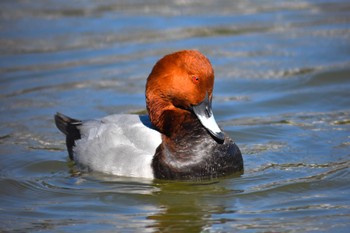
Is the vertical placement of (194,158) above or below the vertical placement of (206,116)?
below

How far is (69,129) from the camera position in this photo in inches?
345

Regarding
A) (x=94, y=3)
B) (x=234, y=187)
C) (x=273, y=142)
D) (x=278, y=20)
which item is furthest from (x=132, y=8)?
(x=234, y=187)

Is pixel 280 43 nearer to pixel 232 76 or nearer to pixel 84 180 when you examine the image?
pixel 232 76

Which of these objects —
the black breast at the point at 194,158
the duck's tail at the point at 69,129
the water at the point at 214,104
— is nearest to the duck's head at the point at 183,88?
the black breast at the point at 194,158

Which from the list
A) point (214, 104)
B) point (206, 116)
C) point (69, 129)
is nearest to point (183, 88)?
point (206, 116)

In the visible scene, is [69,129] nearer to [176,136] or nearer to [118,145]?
[118,145]

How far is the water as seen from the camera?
271 inches

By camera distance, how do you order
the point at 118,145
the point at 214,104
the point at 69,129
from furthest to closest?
the point at 214,104 < the point at 69,129 < the point at 118,145

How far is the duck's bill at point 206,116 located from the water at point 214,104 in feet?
1.66

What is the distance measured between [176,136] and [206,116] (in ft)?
1.35

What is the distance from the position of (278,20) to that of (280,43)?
152 cm

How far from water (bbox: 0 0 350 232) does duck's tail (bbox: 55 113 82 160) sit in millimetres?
223

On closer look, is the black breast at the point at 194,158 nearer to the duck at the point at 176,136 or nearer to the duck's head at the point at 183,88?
the duck at the point at 176,136

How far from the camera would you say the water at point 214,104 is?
687 cm
